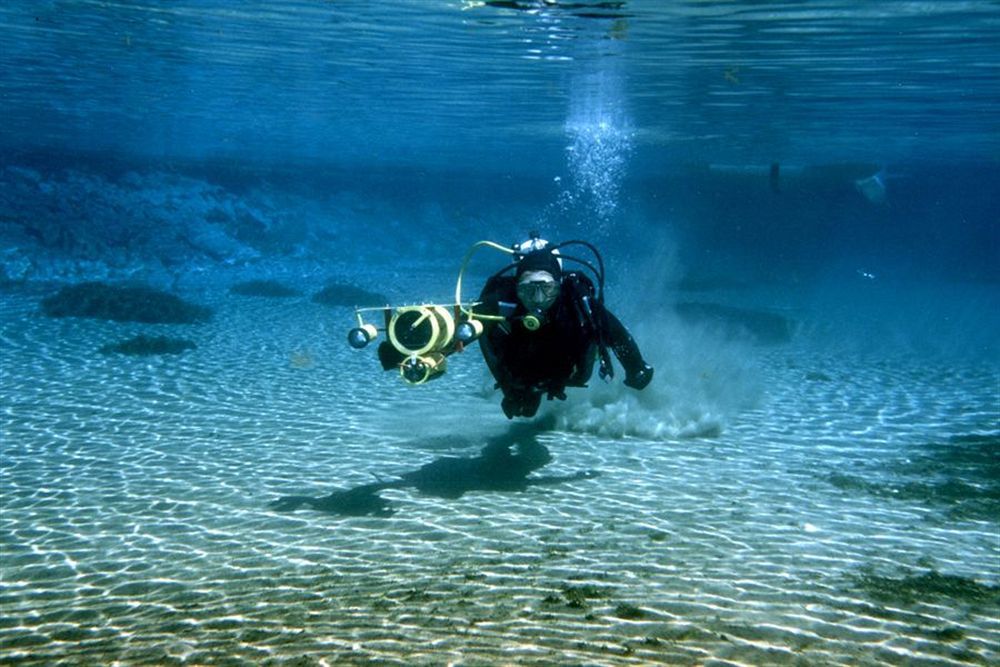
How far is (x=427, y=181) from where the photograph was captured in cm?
7094

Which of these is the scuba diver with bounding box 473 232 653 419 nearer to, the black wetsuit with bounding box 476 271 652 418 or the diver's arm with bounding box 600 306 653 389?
the black wetsuit with bounding box 476 271 652 418

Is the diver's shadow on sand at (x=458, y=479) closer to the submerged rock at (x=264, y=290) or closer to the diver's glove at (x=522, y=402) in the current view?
the diver's glove at (x=522, y=402)

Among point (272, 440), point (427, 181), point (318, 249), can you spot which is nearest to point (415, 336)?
point (272, 440)

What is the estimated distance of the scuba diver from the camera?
633cm

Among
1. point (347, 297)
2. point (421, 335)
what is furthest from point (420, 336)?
point (347, 297)

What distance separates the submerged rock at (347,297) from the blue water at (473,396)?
2.80ft

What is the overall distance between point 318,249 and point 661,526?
33465 mm

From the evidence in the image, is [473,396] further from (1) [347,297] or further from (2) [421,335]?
(1) [347,297]

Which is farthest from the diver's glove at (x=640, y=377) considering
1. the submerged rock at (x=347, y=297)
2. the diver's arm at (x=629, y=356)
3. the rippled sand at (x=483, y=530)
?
the submerged rock at (x=347, y=297)

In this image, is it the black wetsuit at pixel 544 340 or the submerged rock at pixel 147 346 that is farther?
the submerged rock at pixel 147 346

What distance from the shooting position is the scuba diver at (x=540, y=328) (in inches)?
249

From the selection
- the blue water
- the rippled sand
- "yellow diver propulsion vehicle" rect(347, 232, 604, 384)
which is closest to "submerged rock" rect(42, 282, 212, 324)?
the blue water

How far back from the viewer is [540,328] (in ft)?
21.2

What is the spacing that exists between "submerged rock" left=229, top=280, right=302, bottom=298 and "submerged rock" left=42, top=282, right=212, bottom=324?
4925 mm
